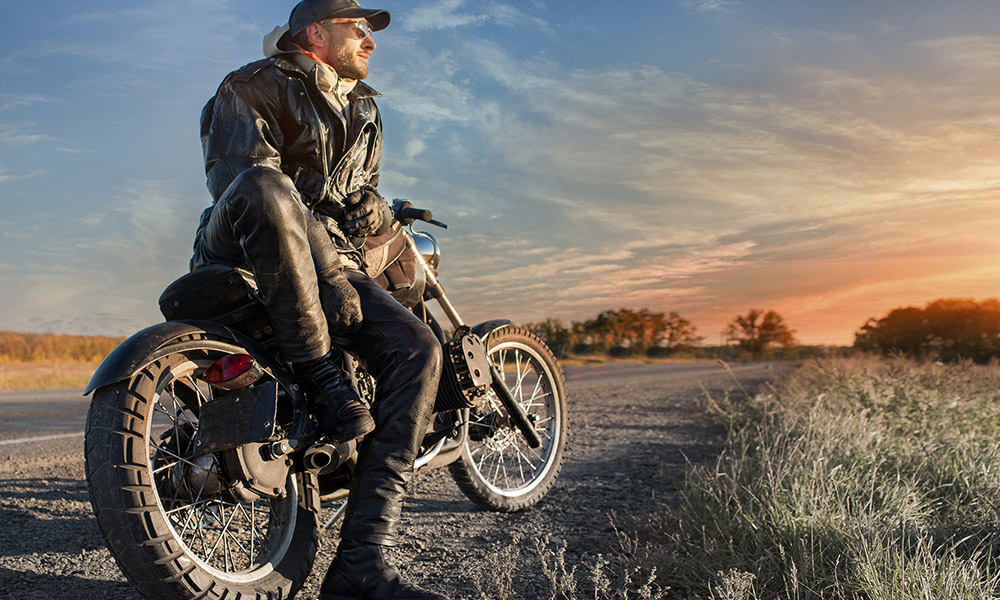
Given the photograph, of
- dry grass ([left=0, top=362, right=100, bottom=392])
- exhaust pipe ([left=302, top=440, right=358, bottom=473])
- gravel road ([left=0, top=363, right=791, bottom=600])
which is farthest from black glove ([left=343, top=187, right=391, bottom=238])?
dry grass ([left=0, top=362, right=100, bottom=392])

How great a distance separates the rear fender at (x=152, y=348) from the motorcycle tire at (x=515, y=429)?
1373 mm

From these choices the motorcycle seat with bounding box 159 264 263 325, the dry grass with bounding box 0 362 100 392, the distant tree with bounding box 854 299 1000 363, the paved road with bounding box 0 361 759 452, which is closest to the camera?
the motorcycle seat with bounding box 159 264 263 325

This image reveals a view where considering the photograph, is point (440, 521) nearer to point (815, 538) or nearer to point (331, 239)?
point (331, 239)

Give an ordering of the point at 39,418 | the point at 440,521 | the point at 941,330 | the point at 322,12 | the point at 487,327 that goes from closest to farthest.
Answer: the point at 322,12, the point at 440,521, the point at 487,327, the point at 39,418, the point at 941,330

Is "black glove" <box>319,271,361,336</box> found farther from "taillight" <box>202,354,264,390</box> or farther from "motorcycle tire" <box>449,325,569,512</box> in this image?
"motorcycle tire" <box>449,325,569,512</box>

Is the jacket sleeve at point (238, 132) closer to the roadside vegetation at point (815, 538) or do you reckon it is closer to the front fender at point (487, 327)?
the front fender at point (487, 327)

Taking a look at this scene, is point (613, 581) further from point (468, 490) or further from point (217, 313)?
point (217, 313)

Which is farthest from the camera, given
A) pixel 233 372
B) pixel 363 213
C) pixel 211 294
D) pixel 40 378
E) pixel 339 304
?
pixel 40 378

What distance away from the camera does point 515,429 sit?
377 centimetres

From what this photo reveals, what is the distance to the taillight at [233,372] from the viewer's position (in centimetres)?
221

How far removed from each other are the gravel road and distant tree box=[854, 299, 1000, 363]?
27132 millimetres

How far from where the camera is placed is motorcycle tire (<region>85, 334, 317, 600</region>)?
196 cm

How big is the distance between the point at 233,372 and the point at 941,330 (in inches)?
1406

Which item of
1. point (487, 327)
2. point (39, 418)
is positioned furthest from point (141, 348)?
point (39, 418)
